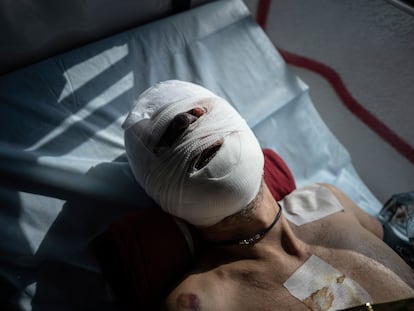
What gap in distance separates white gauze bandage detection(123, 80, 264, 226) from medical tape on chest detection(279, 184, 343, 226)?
24 cm

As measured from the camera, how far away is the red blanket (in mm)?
972

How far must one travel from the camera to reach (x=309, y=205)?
1.17 metres

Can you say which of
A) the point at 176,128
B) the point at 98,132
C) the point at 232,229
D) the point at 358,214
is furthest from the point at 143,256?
the point at 358,214

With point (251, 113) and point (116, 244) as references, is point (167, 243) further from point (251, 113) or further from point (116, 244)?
point (251, 113)

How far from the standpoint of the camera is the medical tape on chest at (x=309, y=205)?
44.8 inches

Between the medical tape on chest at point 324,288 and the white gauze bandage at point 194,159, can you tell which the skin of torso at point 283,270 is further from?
the white gauze bandage at point 194,159

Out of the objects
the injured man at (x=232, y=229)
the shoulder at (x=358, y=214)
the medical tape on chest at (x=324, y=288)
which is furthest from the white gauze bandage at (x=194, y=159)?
the shoulder at (x=358, y=214)

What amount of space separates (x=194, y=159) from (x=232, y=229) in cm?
24

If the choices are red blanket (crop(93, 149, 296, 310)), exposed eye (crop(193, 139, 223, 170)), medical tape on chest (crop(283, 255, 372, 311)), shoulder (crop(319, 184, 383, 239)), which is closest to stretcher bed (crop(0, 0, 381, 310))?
red blanket (crop(93, 149, 296, 310))

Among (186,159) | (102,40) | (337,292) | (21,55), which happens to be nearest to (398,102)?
(337,292)

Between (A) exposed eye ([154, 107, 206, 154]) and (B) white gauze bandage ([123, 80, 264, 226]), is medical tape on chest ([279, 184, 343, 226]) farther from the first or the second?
(A) exposed eye ([154, 107, 206, 154])

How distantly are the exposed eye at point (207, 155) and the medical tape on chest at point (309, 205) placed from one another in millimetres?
372

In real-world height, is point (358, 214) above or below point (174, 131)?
below

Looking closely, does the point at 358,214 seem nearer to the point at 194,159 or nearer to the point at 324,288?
the point at 324,288
